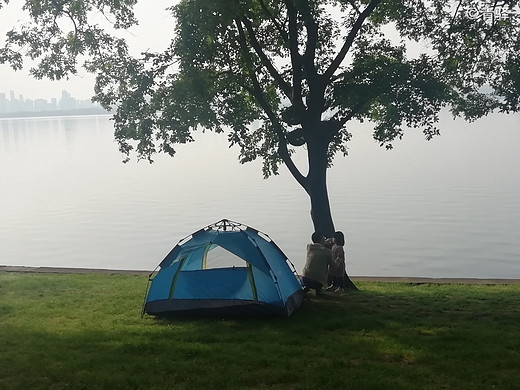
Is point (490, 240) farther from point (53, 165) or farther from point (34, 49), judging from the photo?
point (53, 165)

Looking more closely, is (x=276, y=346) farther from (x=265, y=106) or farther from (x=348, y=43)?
(x=348, y=43)

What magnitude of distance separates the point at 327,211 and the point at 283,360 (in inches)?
303

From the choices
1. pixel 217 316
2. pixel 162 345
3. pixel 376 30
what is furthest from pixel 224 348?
pixel 376 30

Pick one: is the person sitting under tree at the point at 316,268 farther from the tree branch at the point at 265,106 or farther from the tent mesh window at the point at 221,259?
the tree branch at the point at 265,106

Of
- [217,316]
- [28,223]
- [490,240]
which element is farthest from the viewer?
[28,223]

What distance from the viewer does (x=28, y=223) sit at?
38.0m

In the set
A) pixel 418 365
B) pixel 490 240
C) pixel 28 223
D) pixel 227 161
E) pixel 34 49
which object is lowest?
pixel 418 365

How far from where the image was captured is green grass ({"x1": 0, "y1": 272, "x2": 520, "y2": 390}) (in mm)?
7348

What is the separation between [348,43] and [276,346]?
9.35 meters

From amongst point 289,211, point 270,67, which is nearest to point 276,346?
point 270,67

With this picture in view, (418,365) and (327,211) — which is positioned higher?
(327,211)

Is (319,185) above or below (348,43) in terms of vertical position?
below

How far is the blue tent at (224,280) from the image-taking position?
11.1 meters

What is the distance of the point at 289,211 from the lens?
36.6m
